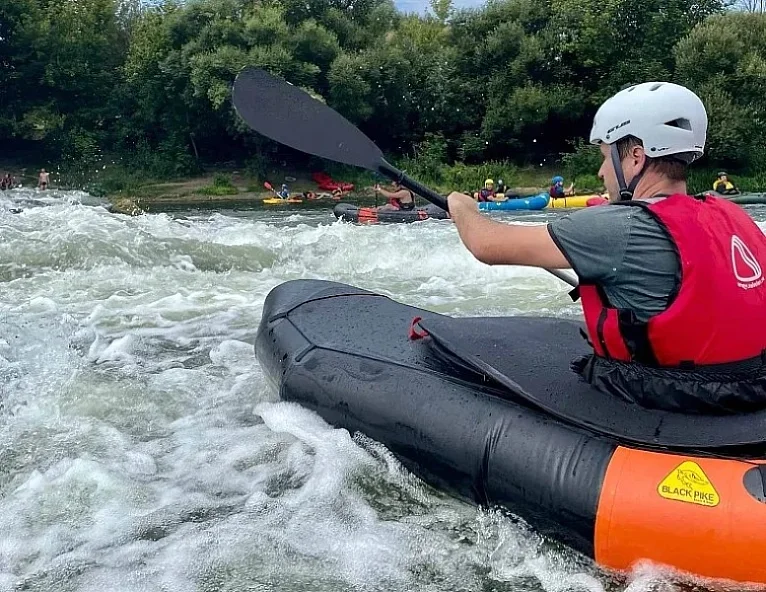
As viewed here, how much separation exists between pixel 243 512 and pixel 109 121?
26854mm

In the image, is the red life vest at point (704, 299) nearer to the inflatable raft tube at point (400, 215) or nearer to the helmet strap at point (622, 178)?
the helmet strap at point (622, 178)

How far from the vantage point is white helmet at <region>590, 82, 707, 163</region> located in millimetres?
2086

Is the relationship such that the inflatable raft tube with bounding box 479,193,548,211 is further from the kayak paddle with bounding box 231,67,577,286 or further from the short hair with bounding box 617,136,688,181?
the short hair with bounding box 617,136,688,181

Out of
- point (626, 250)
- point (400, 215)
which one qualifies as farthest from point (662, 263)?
point (400, 215)

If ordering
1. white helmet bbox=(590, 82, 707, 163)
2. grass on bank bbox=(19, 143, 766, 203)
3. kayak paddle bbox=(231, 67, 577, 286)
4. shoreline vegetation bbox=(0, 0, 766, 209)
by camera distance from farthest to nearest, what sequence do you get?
shoreline vegetation bbox=(0, 0, 766, 209) < grass on bank bbox=(19, 143, 766, 203) < kayak paddle bbox=(231, 67, 577, 286) < white helmet bbox=(590, 82, 707, 163)

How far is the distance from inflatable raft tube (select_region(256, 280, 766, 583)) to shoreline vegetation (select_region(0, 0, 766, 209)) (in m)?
20.0

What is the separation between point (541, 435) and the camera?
220 cm

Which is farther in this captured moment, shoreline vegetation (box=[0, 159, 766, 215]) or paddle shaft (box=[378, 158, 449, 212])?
shoreline vegetation (box=[0, 159, 766, 215])

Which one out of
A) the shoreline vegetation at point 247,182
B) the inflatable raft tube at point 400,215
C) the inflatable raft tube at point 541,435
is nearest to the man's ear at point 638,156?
the inflatable raft tube at point 541,435

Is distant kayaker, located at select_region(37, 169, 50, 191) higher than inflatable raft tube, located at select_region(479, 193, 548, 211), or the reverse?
inflatable raft tube, located at select_region(479, 193, 548, 211)

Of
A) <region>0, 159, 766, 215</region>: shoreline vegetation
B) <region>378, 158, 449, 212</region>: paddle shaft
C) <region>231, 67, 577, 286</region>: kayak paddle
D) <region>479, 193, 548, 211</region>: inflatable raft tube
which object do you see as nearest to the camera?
<region>378, 158, 449, 212</region>: paddle shaft

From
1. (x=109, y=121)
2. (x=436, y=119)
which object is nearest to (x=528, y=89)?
(x=436, y=119)

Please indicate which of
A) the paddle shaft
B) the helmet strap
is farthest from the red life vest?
the paddle shaft

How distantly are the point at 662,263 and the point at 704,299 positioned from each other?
0.13 metres
